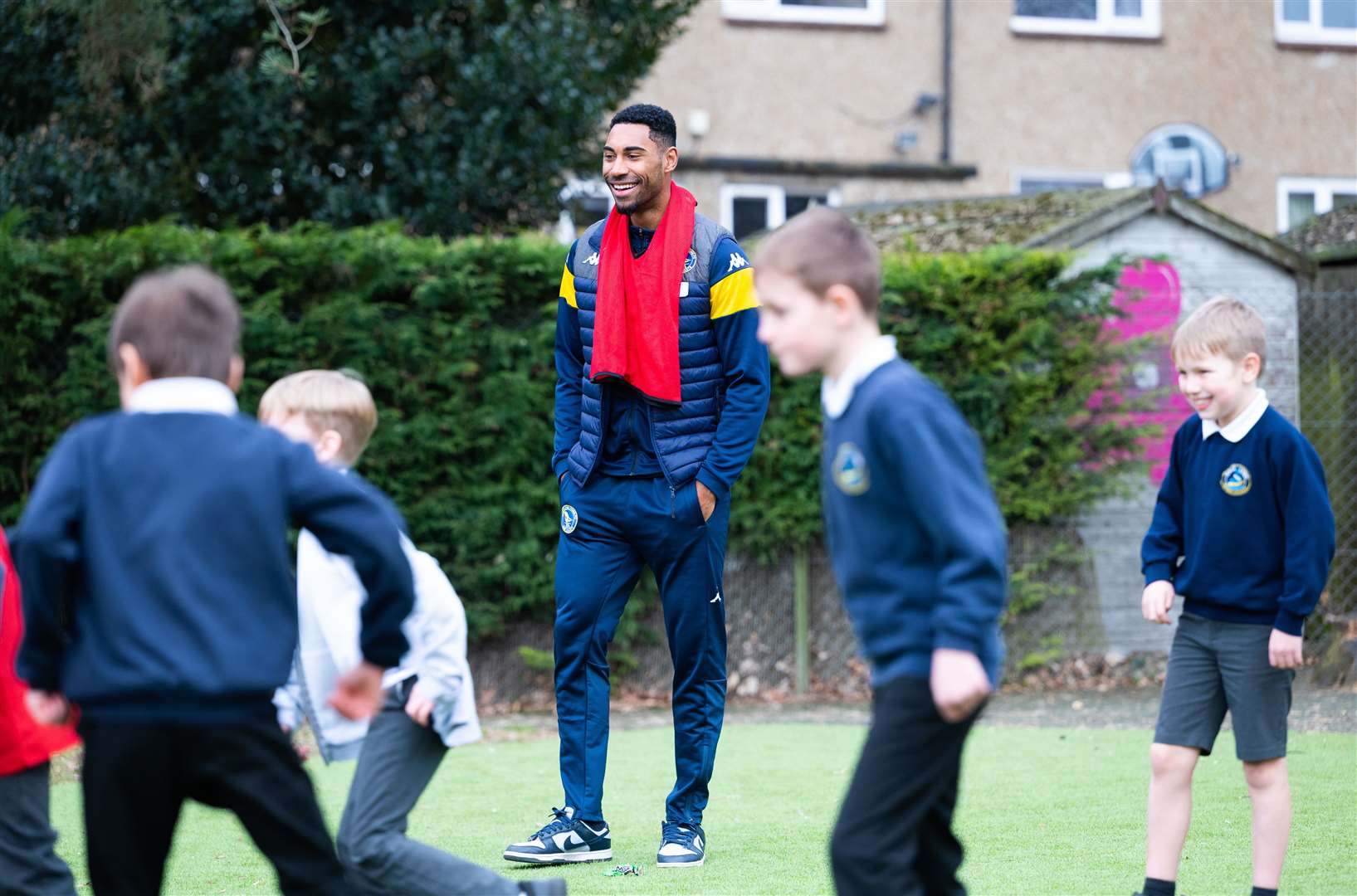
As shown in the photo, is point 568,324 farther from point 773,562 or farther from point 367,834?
point 773,562

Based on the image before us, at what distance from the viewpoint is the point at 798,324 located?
10.3ft

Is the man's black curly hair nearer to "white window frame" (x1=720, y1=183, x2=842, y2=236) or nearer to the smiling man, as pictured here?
the smiling man

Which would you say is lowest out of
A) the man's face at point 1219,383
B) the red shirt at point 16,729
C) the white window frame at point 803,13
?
the red shirt at point 16,729

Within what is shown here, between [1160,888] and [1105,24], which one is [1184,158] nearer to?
[1105,24]

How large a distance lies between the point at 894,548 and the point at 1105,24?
16359 millimetres

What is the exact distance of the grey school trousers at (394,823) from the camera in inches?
136

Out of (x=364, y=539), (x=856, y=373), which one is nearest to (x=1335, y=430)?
(x=856, y=373)

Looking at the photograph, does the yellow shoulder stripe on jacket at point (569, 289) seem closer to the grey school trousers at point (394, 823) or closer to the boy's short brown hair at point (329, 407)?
the boy's short brown hair at point (329, 407)

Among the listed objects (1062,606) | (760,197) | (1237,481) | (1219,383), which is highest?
(760,197)

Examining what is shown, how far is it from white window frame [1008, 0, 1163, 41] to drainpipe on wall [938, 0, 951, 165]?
2.53ft

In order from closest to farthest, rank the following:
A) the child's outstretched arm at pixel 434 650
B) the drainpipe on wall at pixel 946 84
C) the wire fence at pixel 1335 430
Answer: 1. the child's outstretched arm at pixel 434 650
2. the wire fence at pixel 1335 430
3. the drainpipe on wall at pixel 946 84

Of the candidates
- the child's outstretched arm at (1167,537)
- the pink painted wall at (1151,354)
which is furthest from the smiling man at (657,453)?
the pink painted wall at (1151,354)

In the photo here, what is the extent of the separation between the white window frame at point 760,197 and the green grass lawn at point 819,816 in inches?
375

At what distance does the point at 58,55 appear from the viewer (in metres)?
10.5
